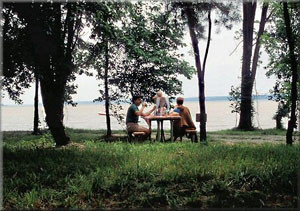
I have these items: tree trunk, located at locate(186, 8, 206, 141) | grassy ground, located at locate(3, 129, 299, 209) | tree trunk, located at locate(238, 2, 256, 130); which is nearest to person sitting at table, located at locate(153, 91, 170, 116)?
tree trunk, located at locate(186, 8, 206, 141)

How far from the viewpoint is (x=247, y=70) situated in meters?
16.8

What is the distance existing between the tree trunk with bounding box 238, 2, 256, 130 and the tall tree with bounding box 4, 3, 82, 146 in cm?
928

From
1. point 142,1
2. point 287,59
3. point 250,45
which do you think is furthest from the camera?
point 250,45

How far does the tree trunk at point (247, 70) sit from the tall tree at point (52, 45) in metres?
9.28

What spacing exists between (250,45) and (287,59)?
737 cm

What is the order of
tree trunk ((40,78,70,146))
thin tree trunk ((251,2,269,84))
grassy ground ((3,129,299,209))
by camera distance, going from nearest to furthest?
grassy ground ((3,129,299,209)) → tree trunk ((40,78,70,146)) → thin tree trunk ((251,2,269,84))

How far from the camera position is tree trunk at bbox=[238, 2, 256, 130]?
54.5 ft

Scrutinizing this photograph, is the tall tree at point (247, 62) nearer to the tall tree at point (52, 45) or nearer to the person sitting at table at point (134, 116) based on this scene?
the person sitting at table at point (134, 116)

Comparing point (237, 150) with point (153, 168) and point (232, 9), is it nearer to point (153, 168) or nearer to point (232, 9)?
point (153, 168)

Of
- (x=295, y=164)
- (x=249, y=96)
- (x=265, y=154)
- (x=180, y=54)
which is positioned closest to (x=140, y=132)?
(x=265, y=154)

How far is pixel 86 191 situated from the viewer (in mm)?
5109

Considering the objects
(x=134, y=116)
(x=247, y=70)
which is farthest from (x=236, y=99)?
(x=134, y=116)

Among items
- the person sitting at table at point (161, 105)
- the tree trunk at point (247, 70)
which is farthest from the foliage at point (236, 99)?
the person sitting at table at point (161, 105)

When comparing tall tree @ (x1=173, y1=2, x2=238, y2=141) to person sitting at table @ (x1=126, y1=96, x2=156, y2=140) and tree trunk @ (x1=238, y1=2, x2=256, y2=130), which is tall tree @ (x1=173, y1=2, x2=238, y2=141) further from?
tree trunk @ (x1=238, y1=2, x2=256, y2=130)
